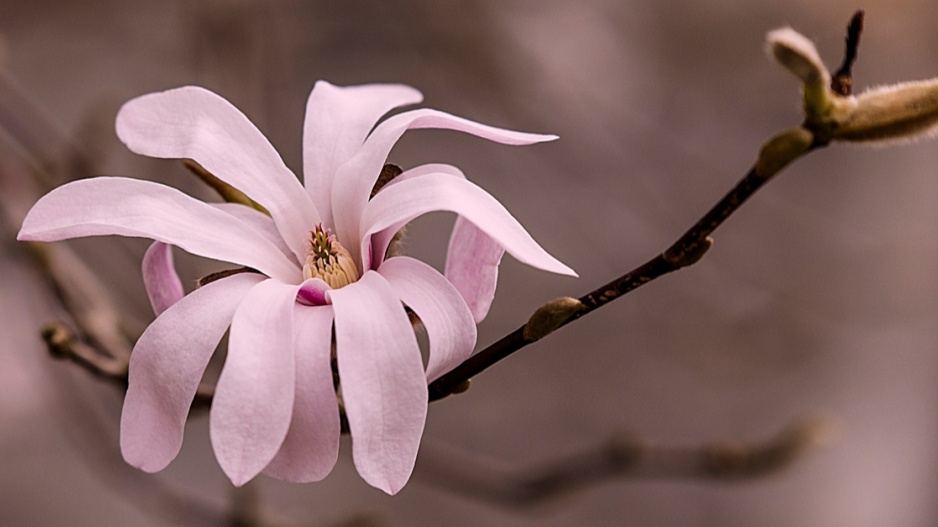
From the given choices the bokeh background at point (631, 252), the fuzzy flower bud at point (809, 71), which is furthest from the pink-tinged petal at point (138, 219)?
the bokeh background at point (631, 252)

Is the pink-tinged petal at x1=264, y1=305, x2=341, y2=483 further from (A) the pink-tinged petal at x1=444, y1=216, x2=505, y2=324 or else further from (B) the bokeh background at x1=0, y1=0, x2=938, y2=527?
(B) the bokeh background at x1=0, y1=0, x2=938, y2=527

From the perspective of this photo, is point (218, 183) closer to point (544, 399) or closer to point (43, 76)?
point (544, 399)

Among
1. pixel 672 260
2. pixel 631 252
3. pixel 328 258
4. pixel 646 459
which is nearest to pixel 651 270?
pixel 672 260

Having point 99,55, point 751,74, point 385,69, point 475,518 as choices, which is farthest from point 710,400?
point 99,55

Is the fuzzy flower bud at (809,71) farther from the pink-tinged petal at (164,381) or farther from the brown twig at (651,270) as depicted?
the pink-tinged petal at (164,381)

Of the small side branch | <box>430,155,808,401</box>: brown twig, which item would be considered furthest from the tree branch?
the small side branch

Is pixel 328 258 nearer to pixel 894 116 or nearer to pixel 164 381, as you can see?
pixel 164 381
